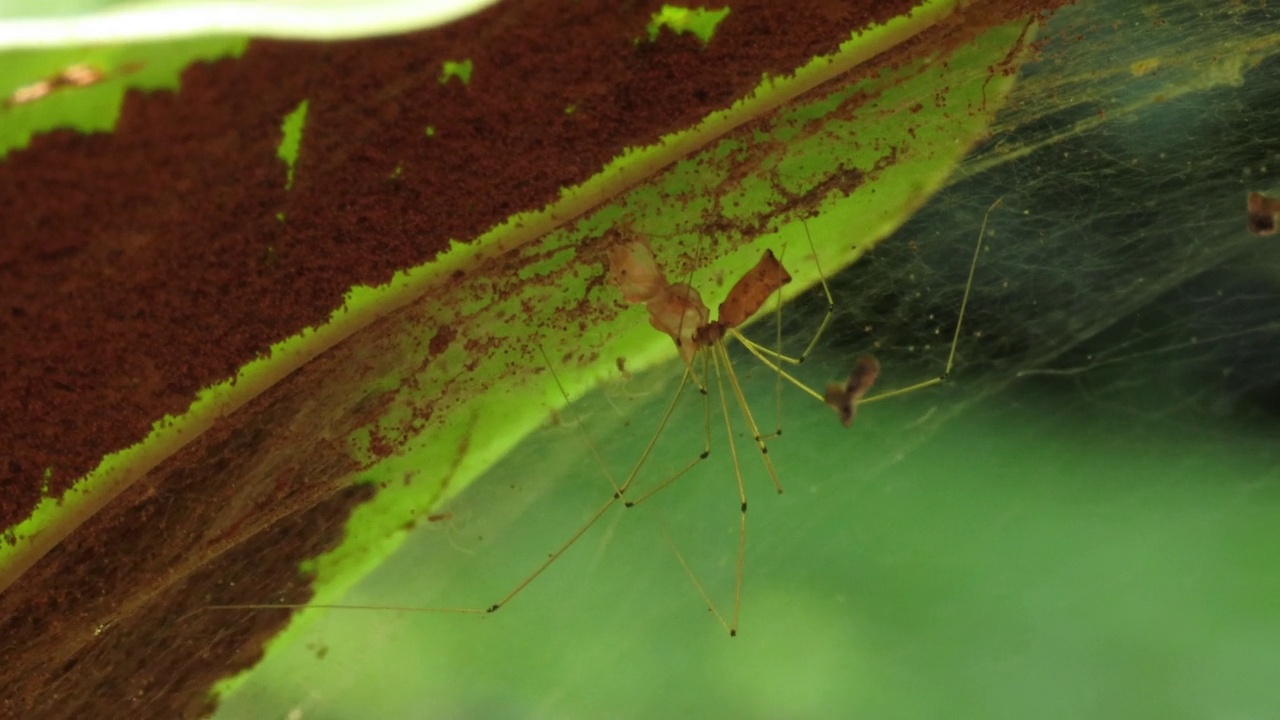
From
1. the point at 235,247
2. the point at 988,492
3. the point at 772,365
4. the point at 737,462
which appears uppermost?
the point at 235,247

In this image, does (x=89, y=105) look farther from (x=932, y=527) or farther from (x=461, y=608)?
(x=932, y=527)

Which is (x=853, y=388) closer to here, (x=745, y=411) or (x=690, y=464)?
(x=745, y=411)

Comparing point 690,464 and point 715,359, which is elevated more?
point 715,359

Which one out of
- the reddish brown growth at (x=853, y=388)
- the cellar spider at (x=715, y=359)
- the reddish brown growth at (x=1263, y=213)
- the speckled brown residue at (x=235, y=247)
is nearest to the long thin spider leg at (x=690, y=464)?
the cellar spider at (x=715, y=359)

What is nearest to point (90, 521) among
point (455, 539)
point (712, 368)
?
point (455, 539)

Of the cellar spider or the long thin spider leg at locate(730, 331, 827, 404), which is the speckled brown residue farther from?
the long thin spider leg at locate(730, 331, 827, 404)

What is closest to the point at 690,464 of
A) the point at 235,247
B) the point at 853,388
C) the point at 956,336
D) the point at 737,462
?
the point at 737,462

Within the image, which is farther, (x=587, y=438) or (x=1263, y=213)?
(x=587, y=438)
